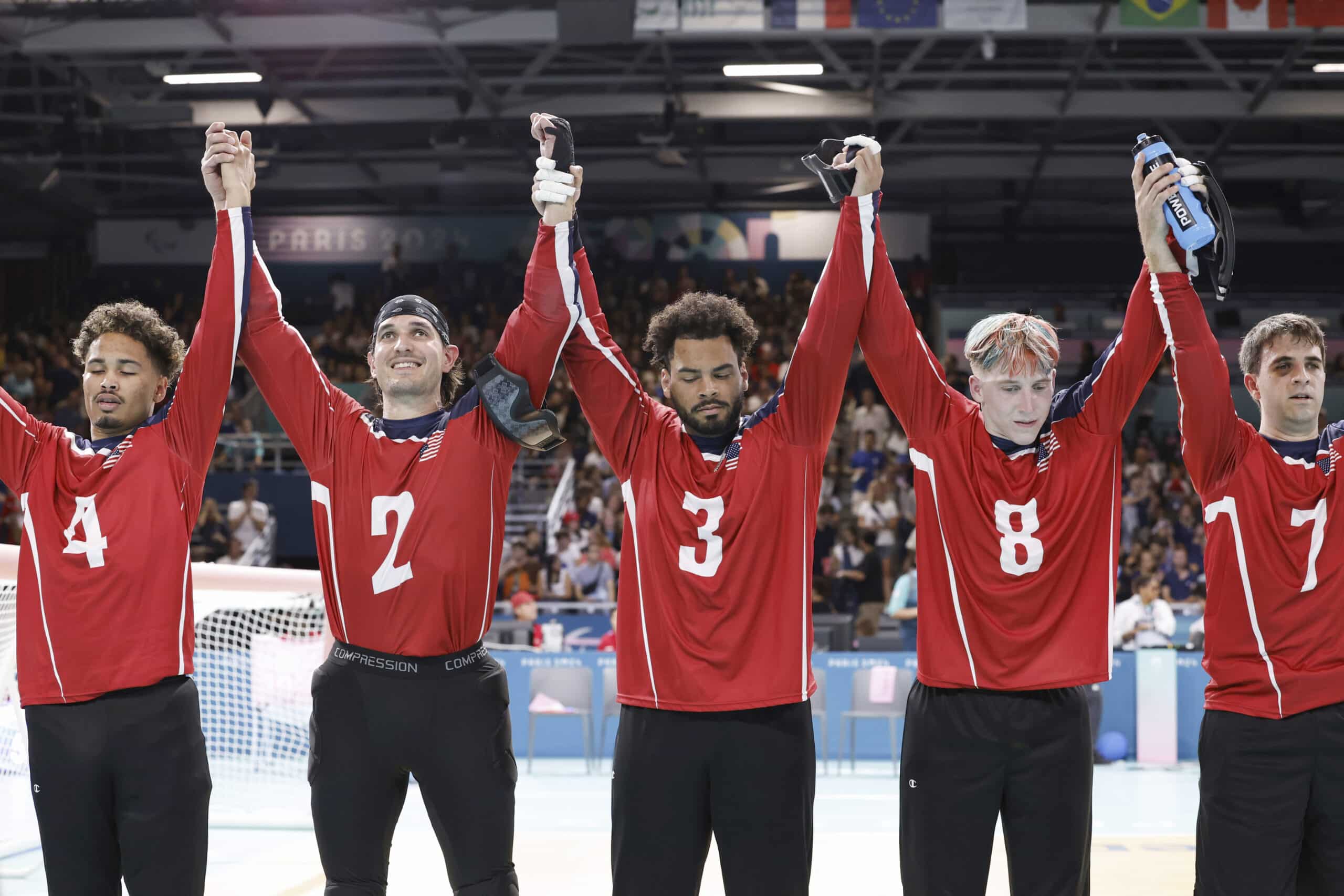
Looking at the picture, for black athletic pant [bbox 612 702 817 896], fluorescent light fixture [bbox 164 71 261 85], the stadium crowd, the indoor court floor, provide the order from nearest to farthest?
black athletic pant [bbox 612 702 817 896] < the indoor court floor < the stadium crowd < fluorescent light fixture [bbox 164 71 261 85]

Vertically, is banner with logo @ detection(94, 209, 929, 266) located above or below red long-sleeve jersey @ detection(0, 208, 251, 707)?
above

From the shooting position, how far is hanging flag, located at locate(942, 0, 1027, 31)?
45.1ft

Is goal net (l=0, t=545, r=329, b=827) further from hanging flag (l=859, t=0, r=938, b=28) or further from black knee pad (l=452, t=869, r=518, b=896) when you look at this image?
hanging flag (l=859, t=0, r=938, b=28)

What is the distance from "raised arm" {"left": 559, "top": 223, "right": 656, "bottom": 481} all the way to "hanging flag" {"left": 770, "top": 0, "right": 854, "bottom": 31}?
35.7ft

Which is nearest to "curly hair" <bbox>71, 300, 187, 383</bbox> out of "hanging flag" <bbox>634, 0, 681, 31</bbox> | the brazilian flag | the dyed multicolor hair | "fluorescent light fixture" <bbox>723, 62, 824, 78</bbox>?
the dyed multicolor hair

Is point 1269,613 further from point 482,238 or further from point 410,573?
point 482,238

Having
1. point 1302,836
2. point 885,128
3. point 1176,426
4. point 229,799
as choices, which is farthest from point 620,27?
point 1302,836

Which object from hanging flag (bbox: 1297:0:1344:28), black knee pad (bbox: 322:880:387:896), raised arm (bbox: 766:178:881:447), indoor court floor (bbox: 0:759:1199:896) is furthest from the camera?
hanging flag (bbox: 1297:0:1344:28)

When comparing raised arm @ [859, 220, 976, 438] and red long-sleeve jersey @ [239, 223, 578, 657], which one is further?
raised arm @ [859, 220, 976, 438]

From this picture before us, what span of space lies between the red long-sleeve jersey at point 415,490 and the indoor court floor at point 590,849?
2.97m

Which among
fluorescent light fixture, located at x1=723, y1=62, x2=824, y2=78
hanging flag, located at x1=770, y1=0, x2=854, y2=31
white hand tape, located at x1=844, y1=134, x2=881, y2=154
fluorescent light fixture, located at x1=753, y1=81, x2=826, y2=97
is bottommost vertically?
white hand tape, located at x1=844, y1=134, x2=881, y2=154

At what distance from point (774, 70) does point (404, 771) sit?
1487 cm

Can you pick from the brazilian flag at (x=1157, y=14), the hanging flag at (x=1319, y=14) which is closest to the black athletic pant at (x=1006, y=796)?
the hanging flag at (x=1319, y=14)

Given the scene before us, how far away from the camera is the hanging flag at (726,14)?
14.1 m
